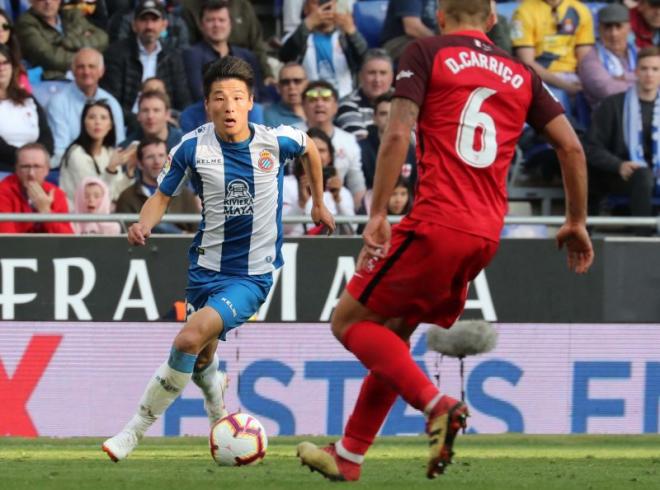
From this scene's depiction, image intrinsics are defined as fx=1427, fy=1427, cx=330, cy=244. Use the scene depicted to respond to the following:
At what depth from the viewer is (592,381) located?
35.5ft

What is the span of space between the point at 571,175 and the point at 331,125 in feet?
21.7

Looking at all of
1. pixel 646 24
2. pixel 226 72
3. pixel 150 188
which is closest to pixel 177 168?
pixel 226 72

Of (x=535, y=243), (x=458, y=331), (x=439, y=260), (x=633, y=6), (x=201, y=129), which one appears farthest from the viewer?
(x=633, y=6)

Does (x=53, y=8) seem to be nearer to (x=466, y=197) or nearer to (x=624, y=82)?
(x=624, y=82)

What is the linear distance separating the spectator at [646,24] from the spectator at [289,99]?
3793mm

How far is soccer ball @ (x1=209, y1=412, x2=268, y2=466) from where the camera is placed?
7.60 metres

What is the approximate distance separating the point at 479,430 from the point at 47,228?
3.62m

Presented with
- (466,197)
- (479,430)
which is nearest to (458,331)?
(479,430)

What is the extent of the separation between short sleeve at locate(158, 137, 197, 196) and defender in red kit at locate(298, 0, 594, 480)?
1.99m

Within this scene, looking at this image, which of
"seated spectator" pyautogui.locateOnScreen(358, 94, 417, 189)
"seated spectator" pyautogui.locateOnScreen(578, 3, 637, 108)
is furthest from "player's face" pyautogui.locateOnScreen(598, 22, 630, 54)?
"seated spectator" pyautogui.locateOnScreen(358, 94, 417, 189)

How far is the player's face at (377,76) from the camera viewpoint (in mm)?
13180

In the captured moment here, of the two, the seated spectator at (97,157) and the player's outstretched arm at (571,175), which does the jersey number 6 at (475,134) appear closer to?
the player's outstretched arm at (571,175)

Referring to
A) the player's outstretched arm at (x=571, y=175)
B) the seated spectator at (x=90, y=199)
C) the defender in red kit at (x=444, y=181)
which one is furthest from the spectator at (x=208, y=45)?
the player's outstretched arm at (x=571, y=175)

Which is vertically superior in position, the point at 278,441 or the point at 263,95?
the point at 263,95
